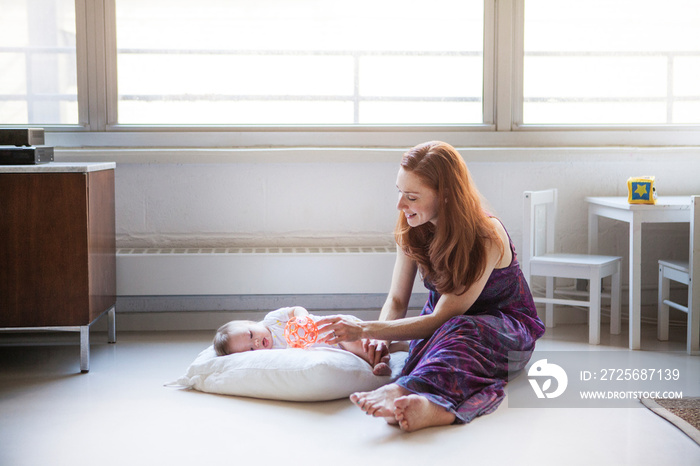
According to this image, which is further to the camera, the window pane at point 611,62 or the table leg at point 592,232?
the window pane at point 611,62

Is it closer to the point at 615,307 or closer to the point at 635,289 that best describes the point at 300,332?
the point at 635,289

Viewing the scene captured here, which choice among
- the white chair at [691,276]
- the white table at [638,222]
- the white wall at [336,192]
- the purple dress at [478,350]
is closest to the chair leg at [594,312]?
the white table at [638,222]

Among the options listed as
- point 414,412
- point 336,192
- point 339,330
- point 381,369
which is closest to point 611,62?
point 336,192

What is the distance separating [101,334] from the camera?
3.69 metres

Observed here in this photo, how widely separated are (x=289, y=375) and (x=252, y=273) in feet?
Result: 3.83

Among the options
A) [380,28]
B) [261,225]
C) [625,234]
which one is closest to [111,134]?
[261,225]

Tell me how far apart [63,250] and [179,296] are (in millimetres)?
934

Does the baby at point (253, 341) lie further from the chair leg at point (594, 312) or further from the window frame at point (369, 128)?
the window frame at point (369, 128)

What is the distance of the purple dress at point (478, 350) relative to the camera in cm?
234

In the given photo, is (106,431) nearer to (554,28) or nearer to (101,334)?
(101,334)

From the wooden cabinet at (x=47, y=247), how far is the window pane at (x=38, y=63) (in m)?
1.01

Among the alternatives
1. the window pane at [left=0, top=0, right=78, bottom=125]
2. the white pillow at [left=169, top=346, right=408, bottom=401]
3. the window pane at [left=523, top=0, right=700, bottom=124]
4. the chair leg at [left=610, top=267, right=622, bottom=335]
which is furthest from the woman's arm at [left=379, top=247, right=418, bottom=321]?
the window pane at [left=0, top=0, right=78, bottom=125]

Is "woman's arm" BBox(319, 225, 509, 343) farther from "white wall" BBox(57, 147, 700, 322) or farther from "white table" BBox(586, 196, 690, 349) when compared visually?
"white wall" BBox(57, 147, 700, 322)

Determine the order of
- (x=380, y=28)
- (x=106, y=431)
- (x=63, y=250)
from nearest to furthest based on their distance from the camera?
(x=106, y=431) < (x=63, y=250) < (x=380, y=28)
